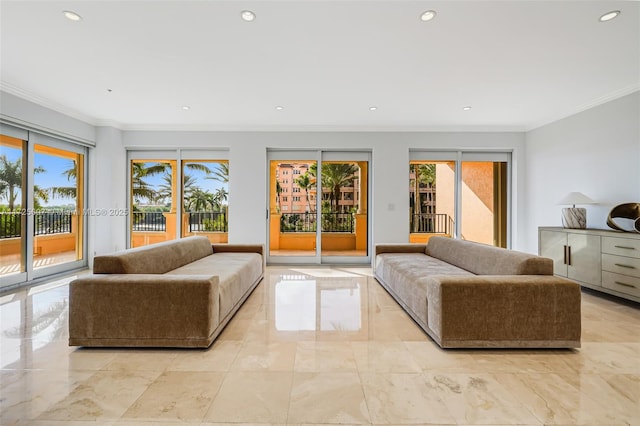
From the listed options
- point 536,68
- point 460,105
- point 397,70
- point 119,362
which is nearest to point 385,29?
point 397,70

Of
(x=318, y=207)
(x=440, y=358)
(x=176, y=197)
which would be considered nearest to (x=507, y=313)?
(x=440, y=358)

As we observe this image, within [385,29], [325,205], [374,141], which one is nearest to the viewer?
[385,29]

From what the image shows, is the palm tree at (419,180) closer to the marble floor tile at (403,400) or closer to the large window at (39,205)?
the marble floor tile at (403,400)

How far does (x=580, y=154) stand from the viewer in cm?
463

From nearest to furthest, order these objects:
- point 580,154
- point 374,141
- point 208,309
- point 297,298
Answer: point 208,309 < point 297,298 < point 580,154 < point 374,141

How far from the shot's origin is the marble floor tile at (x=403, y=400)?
1597 millimetres

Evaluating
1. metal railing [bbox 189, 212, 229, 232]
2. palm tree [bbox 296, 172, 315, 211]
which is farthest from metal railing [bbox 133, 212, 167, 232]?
palm tree [bbox 296, 172, 315, 211]

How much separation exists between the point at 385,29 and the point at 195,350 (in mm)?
3031

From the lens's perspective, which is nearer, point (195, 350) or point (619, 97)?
point (195, 350)

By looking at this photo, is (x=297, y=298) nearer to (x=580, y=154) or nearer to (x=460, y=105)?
(x=460, y=105)

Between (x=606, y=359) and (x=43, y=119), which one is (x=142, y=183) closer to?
(x=43, y=119)

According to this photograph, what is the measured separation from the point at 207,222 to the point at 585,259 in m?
6.01

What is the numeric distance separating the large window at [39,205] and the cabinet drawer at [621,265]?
7.54m

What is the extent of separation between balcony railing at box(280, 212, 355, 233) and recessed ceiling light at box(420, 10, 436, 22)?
14.0 feet
